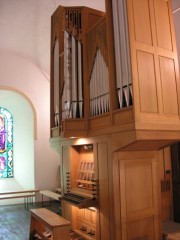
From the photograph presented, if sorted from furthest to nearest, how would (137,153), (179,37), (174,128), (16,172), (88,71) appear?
(16,172)
(179,37)
(88,71)
(137,153)
(174,128)

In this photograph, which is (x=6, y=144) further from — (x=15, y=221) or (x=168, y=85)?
(x=168, y=85)

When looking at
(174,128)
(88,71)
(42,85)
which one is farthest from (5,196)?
(174,128)

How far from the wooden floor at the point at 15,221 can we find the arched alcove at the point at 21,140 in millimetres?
884

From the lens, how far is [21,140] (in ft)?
36.9

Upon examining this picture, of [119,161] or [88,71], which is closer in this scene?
[119,161]

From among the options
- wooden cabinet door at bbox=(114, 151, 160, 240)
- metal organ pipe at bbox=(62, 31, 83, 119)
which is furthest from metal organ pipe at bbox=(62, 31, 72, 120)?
wooden cabinet door at bbox=(114, 151, 160, 240)

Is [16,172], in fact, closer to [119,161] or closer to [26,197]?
[26,197]

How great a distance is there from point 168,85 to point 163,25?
1.00 metres

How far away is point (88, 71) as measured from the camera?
5.55 meters

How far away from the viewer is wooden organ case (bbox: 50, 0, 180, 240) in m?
4.39

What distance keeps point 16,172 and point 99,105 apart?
6972mm

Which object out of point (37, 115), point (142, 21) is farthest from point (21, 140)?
point (142, 21)

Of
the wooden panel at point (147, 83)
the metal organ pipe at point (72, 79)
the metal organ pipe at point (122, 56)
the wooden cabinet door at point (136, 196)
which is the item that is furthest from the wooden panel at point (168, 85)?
the metal organ pipe at point (72, 79)

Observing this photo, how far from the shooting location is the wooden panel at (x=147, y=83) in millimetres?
4312
